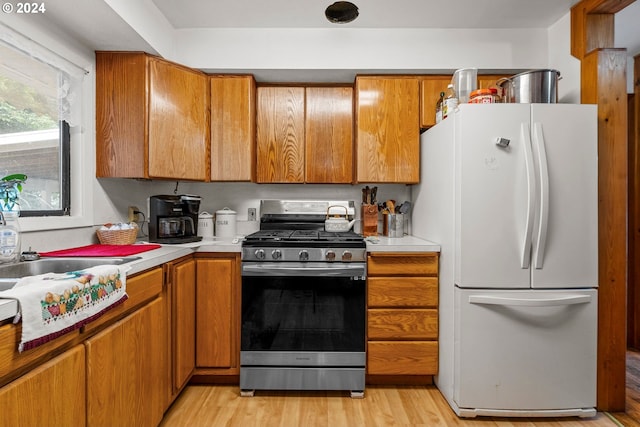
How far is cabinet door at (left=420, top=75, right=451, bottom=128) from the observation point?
232 cm

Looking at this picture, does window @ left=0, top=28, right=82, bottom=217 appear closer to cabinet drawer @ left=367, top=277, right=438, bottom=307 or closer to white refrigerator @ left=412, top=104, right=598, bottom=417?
cabinet drawer @ left=367, top=277, right=438, bottom=307

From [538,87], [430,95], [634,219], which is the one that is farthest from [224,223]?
[634,219]

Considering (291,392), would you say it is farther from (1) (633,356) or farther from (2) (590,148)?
(1) (633,356)

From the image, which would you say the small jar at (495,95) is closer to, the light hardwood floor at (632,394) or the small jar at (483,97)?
the small jar at (483,97)

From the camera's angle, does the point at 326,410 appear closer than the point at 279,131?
Yes

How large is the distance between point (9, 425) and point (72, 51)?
6.15 ft

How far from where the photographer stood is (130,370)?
1.32 m

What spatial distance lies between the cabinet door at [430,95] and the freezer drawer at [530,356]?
4.02ft

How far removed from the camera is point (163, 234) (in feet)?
6.80

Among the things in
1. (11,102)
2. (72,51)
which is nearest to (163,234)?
(11,102)

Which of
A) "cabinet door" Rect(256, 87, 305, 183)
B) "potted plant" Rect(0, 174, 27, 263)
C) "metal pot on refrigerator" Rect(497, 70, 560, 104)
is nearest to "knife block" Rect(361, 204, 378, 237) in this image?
"cabinet door" Rect(256, 87, 305, 183)

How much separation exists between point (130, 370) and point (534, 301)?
1897 millimetres

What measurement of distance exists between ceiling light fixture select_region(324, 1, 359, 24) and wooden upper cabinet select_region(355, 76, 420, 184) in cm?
39

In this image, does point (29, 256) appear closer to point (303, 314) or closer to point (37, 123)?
point (37, 123)
